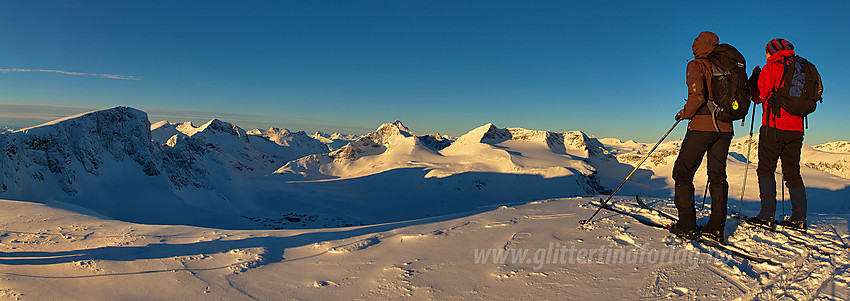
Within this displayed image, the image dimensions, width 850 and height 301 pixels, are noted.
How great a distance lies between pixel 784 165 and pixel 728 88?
2265 mm

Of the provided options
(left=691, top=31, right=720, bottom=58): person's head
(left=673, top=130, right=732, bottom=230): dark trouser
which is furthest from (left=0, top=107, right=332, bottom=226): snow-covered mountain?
(left=691, top=31, right=720, bottom=58): person's head

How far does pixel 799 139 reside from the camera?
5.02 m

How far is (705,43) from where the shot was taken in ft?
15.1

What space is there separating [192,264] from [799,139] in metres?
8.52

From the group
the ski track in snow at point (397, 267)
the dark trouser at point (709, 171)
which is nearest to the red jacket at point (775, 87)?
the dark trouser at point (709, 171)

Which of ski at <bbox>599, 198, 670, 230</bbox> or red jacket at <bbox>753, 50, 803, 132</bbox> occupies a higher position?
red jacket at <bbox>753, 50, 803, 132</bbox>

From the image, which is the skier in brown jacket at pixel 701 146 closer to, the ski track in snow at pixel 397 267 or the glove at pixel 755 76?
the ski track in snow at pixel 397 267

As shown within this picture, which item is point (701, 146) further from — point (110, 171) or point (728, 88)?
point (110, 171)

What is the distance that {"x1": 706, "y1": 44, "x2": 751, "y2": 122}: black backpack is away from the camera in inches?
173

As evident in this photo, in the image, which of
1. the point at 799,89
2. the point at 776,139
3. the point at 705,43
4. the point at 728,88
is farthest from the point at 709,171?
the point at 705,43

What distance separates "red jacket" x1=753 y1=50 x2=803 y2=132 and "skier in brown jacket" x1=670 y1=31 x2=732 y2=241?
113 cm

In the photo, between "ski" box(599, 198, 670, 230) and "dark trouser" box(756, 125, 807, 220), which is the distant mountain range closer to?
"ski" box(599, 198, 670, 230)

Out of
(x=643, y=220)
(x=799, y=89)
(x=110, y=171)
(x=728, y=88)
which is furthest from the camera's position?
(x=110, y=171)

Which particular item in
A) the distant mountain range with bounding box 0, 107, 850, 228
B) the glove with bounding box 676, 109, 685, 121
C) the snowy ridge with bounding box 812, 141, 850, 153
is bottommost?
the distant mountain range with bounding box 0, 107, 850, 228
